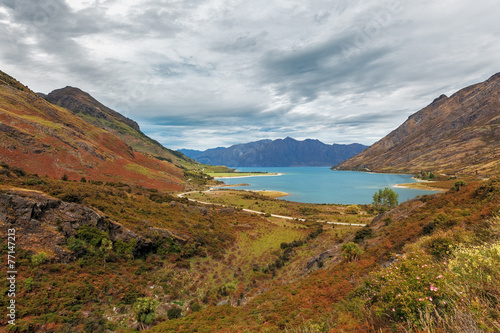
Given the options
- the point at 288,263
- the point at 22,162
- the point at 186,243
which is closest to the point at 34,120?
the point at 22,162

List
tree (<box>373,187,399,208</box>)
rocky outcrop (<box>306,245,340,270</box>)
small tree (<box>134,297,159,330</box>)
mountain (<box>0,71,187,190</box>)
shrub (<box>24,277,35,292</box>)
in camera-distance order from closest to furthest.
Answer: shrub (<box>24,277,35,292</box>) < small tree (<box>134,297,159,330</box>) < rocky outcrop (<box>306,245,340,270</box>) < mountain (<box>0,71,187,190</box>) < tree (<box>373,187,399,208</box>)

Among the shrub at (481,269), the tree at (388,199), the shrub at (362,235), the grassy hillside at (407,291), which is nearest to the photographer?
the grassy hillside at (407,291)

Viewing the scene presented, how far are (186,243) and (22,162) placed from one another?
237 feet

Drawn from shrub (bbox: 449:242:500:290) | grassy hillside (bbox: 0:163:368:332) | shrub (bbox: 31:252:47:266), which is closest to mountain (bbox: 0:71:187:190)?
grassy hillside (bbox: 0:163:368:332)

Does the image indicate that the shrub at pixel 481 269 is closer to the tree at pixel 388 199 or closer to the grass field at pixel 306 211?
the grass field at pixel 306 211

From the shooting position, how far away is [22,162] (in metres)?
65.2

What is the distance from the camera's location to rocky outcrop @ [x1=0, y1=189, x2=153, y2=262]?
64.4 ft

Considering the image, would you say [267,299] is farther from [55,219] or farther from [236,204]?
[236,204]

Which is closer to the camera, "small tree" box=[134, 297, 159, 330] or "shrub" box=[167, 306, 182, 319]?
"small tree" box=[134, 297, 159, 330]

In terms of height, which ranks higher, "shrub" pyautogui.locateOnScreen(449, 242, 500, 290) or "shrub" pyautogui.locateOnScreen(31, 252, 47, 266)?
"shrub" pyautogui.locateOnScreen(449, 242, 500, 290)

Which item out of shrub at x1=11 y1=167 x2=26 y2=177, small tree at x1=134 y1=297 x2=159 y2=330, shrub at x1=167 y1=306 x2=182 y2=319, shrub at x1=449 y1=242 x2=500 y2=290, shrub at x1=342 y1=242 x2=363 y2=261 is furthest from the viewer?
shrub at x1=11 y1=167 x2=26 y2=177

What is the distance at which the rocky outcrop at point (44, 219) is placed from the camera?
1964 centimetres

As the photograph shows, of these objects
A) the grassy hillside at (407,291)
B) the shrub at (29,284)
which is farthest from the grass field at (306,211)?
the shrub at (29,284)

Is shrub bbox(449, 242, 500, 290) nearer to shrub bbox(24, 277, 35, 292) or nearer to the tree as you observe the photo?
shrub bbox(24, 277, 35, 292)
